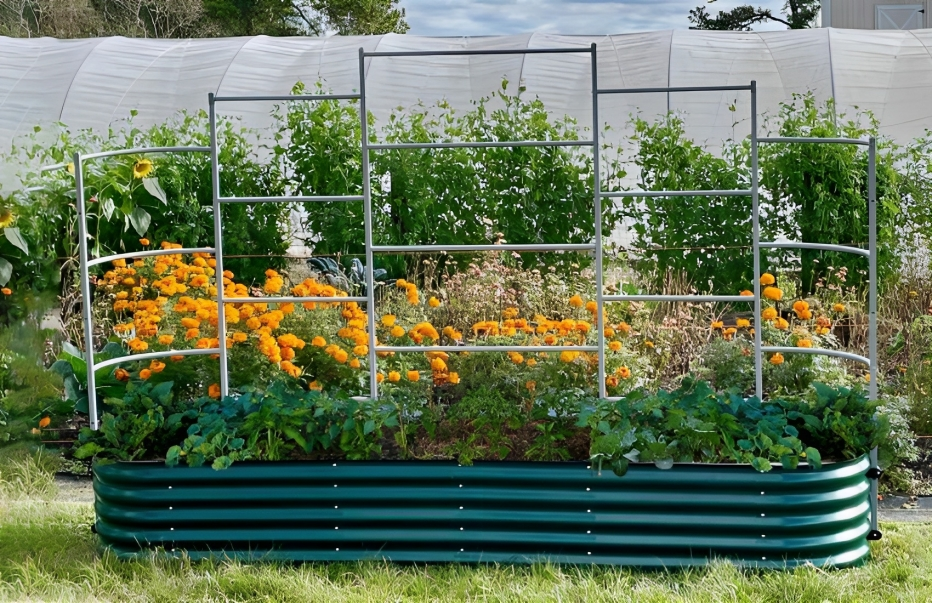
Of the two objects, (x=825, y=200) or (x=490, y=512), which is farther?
(x=825, y=200)

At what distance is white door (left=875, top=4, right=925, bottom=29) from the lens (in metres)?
13.2

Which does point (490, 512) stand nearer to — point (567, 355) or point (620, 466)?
point (620, 466)

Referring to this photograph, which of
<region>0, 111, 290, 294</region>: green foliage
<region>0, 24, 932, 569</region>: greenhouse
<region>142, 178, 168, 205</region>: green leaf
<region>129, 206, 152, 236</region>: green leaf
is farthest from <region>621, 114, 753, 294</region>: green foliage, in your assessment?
<region>129, 206, 152, 236</region>: green leaf

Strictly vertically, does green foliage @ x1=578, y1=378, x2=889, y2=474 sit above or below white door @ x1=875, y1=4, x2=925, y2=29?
below

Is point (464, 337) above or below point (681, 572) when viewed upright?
above

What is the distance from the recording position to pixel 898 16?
13391 mm

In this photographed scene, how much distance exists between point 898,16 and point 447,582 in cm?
1218

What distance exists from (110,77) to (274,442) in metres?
6.37

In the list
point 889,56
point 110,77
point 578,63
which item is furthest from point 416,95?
point 889,56

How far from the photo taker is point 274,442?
3912 mm

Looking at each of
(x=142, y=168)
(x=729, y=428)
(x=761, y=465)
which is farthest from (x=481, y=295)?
(x=761, y=465)

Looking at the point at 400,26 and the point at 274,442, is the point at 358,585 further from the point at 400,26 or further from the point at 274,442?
the point at 400,26

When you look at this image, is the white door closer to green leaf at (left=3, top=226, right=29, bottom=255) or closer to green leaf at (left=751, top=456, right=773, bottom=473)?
green leaf at (left=3, top=226, right=29, bottom=255)

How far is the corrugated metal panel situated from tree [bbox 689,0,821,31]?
16.7 m
